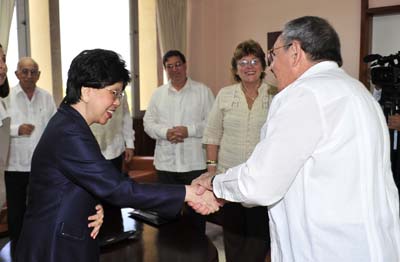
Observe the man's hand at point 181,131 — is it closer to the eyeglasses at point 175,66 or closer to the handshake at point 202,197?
the eyeglasses at point 175,66

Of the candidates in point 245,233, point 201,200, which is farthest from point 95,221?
point 245,233

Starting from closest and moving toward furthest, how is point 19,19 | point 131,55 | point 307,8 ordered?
point 19,19 → point 307,8 → point 131,55

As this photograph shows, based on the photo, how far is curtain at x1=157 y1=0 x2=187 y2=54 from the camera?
502 cm

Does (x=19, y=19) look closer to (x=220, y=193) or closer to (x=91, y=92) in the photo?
(x=91, y=92)

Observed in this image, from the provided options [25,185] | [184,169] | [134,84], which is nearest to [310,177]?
[184,169]

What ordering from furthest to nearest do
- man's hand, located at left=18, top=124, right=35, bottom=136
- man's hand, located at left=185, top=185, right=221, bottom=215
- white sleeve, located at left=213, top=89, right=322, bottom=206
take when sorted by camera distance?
1. man's hand, located at left=18, top=124, right=35, bottom=136
2. man's hand, located at left=185, top=185, right=221, bottom=215
3. white sleeve, located at left=213, top=89, right=322, bottom=206

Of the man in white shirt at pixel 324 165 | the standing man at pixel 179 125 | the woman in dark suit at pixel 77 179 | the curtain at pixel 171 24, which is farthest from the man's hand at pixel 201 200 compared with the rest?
the curtain at pixel 171 24

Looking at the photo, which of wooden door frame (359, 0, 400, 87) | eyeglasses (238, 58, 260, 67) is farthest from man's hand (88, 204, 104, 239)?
wooden door frame (359, 0, 400, 87)

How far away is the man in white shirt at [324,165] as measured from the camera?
3.94 feet

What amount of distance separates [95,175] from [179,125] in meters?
1.85

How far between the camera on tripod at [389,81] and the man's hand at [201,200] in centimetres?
173

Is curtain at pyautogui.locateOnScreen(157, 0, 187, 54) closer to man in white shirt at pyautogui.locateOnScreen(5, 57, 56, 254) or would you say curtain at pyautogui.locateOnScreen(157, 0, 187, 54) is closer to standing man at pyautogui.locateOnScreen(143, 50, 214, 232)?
standing man at pyautogui.locateOnScreen(143, 50, 214, 232)

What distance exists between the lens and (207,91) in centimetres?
317

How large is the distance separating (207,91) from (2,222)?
2.09 m
